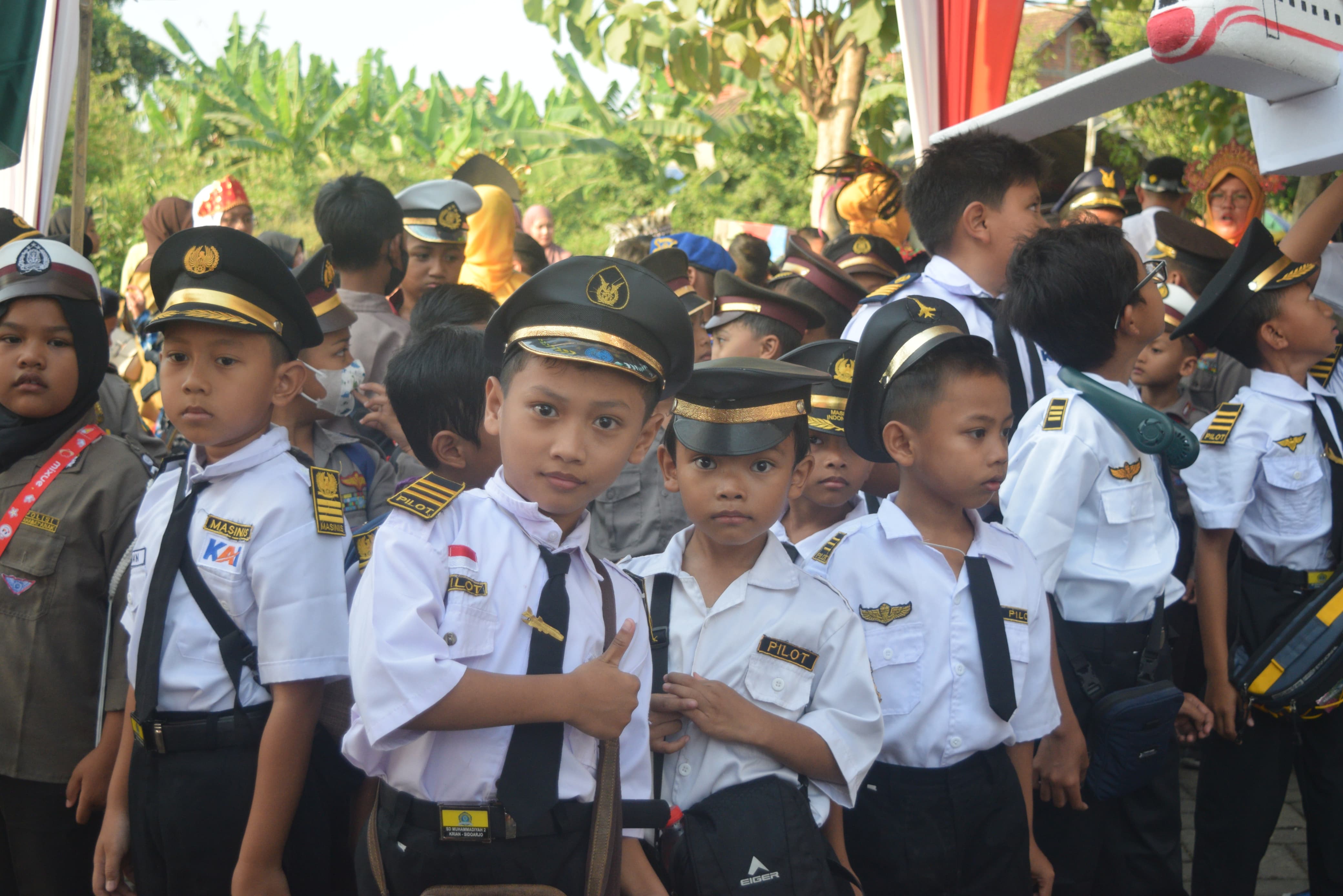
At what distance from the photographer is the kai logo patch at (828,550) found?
259 centimetres

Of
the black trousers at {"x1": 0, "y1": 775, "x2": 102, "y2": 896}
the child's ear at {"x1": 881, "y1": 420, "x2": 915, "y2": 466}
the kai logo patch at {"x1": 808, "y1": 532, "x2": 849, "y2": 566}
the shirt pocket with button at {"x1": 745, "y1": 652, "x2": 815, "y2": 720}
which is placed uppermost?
the child's ear at {"x1": 881, "y1": 420, "x2": 915, "y2": 466}

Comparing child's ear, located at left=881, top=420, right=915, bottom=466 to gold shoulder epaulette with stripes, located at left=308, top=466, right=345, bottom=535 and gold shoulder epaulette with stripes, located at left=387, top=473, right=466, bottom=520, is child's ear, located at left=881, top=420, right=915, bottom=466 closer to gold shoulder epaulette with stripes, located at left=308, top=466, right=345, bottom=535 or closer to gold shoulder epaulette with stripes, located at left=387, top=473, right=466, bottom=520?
gold shoulder epaulette with stripes, located at left=387, top=473, right=466, bottom=520

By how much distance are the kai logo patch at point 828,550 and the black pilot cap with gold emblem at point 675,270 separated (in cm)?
222

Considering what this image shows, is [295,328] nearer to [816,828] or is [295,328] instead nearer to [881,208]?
[816,828]

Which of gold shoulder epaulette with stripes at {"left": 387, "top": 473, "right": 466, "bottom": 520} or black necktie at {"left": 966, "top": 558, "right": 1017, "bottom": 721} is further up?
gold shoulder epaulette with stripes at {"left": 387, "top": 473, "right": 466, "bottom": 520}

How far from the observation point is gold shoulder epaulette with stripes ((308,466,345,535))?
2342 millimetres

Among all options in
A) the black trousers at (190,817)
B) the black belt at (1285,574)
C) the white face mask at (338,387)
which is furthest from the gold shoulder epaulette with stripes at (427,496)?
the black belt at (1285,574)

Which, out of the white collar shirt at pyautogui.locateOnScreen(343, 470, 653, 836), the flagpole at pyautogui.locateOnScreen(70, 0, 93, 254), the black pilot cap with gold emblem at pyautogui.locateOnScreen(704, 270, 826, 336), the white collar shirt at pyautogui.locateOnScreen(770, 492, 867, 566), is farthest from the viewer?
the black pilot cap with gold emblem at pyautogui.locateOnScreen(704, 270, 826, 336)

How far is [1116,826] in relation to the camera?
304 cm

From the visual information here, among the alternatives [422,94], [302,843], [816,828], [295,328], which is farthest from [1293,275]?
[422,94]

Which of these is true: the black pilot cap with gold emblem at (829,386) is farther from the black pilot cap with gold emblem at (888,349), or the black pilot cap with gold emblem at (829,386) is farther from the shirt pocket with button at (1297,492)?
the shirt pocket with button at (1297,492)

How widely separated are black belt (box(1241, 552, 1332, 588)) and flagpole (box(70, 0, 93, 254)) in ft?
13.1

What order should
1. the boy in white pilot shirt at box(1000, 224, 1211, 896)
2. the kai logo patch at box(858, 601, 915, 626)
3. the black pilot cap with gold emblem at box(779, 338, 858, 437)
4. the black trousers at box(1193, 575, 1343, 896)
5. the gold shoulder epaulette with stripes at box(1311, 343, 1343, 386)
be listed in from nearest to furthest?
the kai logo patch at box(858, 601, 915, 626)
the boy in white pilot shirt at box(1000, 224, 1211, 896)
the black pilot cap with gold emblem at box(779, 338, 858, 437)
the black trousers at box(1193, 575, 1343, 896)
the gold shoulder epaulette with stripes at box(1311, 343, 1343, 386)

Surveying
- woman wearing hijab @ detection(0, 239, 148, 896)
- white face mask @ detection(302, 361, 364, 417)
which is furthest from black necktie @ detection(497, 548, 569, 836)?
white face mask @ detection(302, 361, 364, 417)
